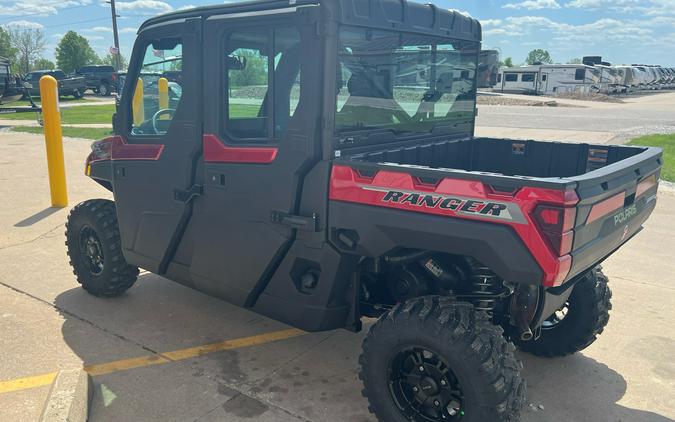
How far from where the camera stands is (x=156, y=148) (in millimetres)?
4020

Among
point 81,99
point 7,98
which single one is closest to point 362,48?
point 7,98

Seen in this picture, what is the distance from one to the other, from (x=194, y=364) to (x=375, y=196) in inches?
71.4

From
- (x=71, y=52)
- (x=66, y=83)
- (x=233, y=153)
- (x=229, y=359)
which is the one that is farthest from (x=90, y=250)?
(x=71, y=52)

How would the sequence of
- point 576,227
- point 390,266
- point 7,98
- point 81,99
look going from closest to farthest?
point 576,227, point 390,266, point 7,98, point 81,99

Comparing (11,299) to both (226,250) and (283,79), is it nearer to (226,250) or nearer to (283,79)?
(226,250)

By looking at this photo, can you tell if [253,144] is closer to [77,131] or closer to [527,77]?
[77,131]

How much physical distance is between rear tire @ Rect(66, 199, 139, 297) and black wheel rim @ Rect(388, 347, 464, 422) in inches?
109

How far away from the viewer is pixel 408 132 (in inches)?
151

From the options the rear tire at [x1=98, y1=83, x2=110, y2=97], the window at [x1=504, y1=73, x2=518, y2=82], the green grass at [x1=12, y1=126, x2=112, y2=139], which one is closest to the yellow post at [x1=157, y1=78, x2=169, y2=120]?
the green grass at [x1=12, y1=126, x2=112, y2=139]

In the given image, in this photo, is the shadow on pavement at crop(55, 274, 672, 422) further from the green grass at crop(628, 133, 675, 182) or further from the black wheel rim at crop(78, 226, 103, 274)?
the green grass at crop(628, 133, 675, 182)

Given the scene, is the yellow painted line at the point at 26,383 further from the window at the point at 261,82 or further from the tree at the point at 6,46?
the tree at the point at 6,46

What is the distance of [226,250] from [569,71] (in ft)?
146

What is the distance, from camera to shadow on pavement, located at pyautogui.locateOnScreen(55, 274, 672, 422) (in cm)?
334

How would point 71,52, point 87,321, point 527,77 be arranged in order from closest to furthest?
point 87,321 → point 527,77 → point 71,52
